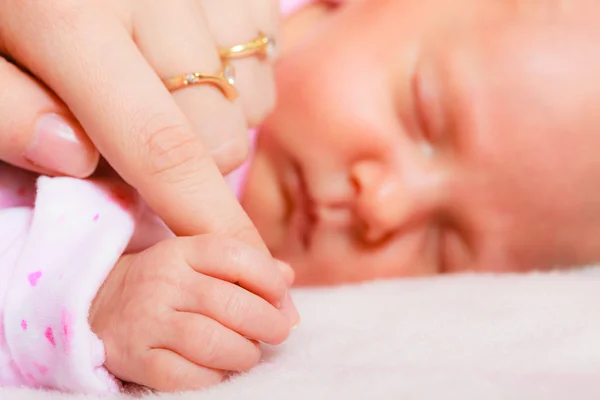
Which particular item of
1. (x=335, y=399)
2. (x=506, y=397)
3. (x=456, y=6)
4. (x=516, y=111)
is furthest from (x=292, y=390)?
(x=456, y=6)

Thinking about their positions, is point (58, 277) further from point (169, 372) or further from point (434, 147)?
point (434, 147)

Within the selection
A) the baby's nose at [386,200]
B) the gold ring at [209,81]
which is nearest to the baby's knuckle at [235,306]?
the gold ring at [209,81]

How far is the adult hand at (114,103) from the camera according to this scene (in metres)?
0.58

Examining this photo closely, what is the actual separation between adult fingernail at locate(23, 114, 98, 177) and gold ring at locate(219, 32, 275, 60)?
22 centimetres

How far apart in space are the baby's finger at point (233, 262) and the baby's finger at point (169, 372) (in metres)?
0.08

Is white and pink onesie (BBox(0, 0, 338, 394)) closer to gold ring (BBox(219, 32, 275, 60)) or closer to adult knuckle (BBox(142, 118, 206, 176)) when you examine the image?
adult knuckle (BBox(142, 118, 206, 176))

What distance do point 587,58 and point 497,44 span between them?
0.13 metres

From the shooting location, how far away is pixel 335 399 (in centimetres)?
48

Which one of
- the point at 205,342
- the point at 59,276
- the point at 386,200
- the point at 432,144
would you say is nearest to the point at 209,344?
the point at 205,342

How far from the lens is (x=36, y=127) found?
607 millimetres

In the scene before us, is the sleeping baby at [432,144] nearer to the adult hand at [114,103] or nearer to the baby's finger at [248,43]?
the baby's finger at [248,43]

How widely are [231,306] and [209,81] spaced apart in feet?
0.81

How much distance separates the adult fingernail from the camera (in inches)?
24.0

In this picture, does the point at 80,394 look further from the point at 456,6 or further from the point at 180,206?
the point at 456,6
